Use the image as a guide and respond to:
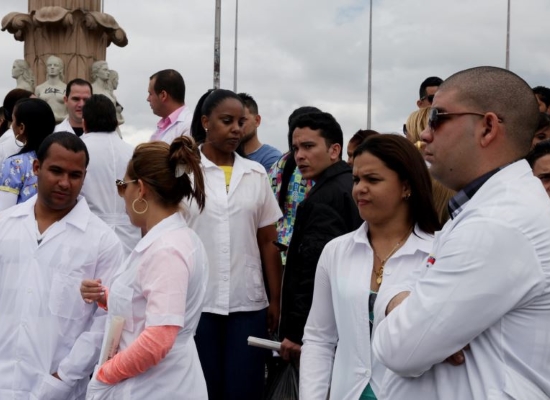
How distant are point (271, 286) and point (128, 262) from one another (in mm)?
1714

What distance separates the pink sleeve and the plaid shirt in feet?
4.44

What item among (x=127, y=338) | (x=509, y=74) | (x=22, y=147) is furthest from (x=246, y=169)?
(x=509, y=74)

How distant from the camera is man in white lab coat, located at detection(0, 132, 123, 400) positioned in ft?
13.0

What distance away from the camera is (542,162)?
13.6ft

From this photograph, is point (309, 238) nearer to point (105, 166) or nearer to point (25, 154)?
point (105, 166)

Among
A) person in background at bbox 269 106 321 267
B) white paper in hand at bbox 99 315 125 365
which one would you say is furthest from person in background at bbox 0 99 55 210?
white paper in hand at bbox 99 315 125 365

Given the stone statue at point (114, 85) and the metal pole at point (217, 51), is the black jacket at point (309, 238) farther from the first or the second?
the metal pole at point (217, 51)

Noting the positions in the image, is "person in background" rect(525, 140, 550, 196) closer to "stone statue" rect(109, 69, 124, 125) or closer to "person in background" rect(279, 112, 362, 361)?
"person in background" rect(279, 112, 362, 361)

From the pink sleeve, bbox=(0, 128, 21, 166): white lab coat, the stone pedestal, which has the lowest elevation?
the pink sleeve

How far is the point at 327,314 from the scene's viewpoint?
11.0 feet

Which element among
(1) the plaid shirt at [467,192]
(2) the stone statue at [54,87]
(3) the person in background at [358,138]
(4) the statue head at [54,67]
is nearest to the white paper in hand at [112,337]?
(1) the plaid shirt at [467,192]

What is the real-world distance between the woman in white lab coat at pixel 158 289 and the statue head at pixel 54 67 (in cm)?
1135

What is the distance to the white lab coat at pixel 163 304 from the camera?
3.23 metres

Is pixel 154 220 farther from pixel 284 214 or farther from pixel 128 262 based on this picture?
pixel 284 214
